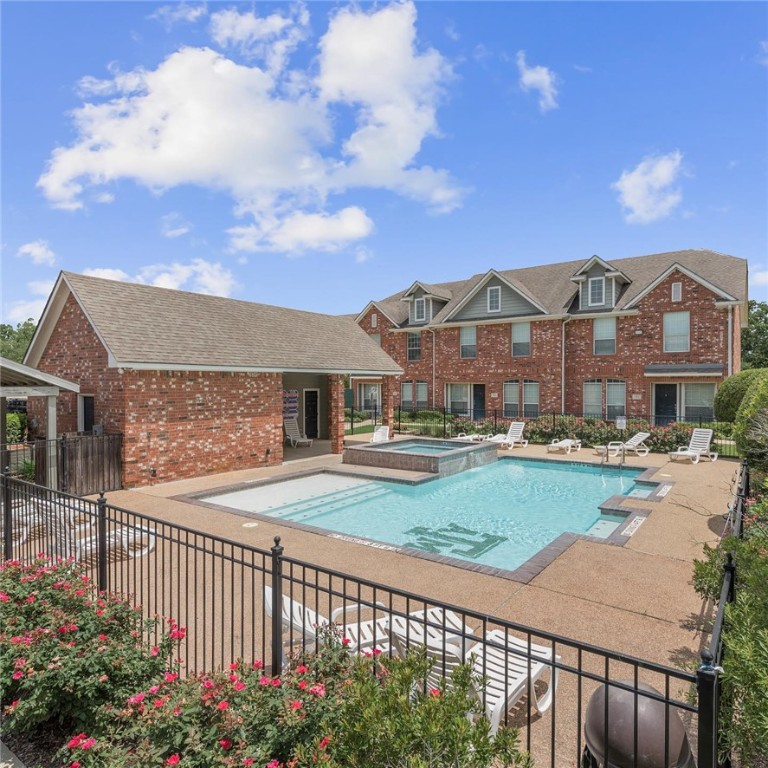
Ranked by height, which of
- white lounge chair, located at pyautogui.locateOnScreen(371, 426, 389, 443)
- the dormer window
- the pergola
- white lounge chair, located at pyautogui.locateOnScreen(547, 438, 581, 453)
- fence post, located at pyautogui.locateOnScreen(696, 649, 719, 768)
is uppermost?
the dormer window

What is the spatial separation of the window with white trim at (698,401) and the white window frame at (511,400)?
8763 mm

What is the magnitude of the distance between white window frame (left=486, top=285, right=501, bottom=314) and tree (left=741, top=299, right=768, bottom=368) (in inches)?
1412

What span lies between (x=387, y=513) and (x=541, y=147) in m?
12.7

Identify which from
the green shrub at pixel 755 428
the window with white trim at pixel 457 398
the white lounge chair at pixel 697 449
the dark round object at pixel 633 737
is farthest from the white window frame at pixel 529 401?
the dark round object at pixel 633 737

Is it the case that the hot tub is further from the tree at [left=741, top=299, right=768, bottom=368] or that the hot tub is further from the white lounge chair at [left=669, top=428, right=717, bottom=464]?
the tree at [left=741, top=299, right=768, bottom=368]

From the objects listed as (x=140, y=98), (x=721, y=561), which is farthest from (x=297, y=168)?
(x=721, y=561)

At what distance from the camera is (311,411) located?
2525 centimetres

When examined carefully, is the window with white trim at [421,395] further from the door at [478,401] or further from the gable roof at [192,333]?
the gable roof at [192,333]

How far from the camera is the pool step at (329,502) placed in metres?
12.4

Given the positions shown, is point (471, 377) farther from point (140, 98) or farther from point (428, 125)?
point (140, 98)

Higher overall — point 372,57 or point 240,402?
point 372,57

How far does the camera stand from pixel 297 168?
16938 mm

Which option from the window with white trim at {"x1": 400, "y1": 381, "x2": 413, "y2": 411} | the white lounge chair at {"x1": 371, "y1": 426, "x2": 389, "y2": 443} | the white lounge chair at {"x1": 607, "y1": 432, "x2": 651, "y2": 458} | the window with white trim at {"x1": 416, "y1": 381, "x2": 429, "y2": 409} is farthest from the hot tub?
the window with white trim at {"x1": 400, "y1": 381, "x2": 413, "y2": 411}

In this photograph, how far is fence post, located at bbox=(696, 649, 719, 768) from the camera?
243 centimetres
